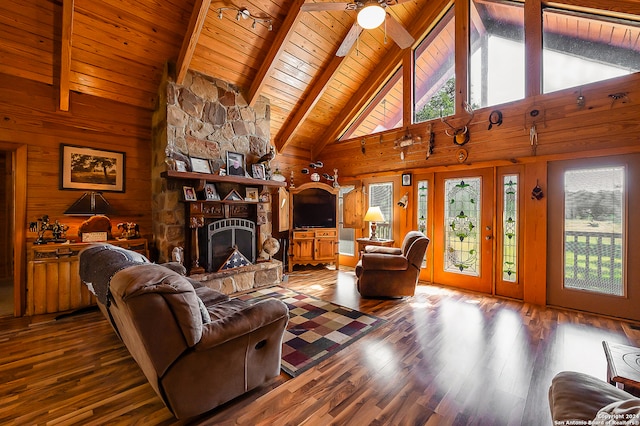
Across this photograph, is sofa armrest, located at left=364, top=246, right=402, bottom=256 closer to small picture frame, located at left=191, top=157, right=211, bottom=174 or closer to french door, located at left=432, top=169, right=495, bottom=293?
french door, located at left=432, top=169, right=495, bottom=293

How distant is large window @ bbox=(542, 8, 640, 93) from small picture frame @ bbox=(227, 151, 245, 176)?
462 centimetres

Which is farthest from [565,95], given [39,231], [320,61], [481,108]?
[39,231]

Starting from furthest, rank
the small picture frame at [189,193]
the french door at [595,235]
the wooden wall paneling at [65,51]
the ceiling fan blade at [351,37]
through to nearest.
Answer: the small picture frame at [189,193], the french door at [595,235], the ceiling fan blade at [351,37], the wooden wall paneling at [65,51]

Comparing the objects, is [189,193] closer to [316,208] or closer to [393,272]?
[316,208]

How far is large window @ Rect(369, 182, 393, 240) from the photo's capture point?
17.9ft

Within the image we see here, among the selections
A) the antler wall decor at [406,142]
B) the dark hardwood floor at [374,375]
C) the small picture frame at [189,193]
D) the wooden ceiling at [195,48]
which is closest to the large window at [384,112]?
the wooden ceiling at [195,48]

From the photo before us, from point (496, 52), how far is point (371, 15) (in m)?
3.00

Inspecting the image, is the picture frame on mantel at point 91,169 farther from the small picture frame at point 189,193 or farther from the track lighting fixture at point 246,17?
the track lighting fixture at point 246,17

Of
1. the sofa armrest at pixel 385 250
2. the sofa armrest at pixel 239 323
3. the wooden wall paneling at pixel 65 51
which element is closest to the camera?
the sofa armrest at pixel 239 323

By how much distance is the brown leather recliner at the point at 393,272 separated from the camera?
3.76 metres

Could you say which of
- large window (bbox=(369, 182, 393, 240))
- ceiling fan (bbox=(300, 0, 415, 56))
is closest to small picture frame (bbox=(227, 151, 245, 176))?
ceiling fan (bbox=(300, 0, 415, 56))

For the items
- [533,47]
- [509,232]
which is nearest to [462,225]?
[509,232]

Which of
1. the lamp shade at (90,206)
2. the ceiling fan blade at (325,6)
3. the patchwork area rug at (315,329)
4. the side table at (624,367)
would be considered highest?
the ceiling fan blade at (325,6)

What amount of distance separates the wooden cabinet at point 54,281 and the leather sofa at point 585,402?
4.30 meters
